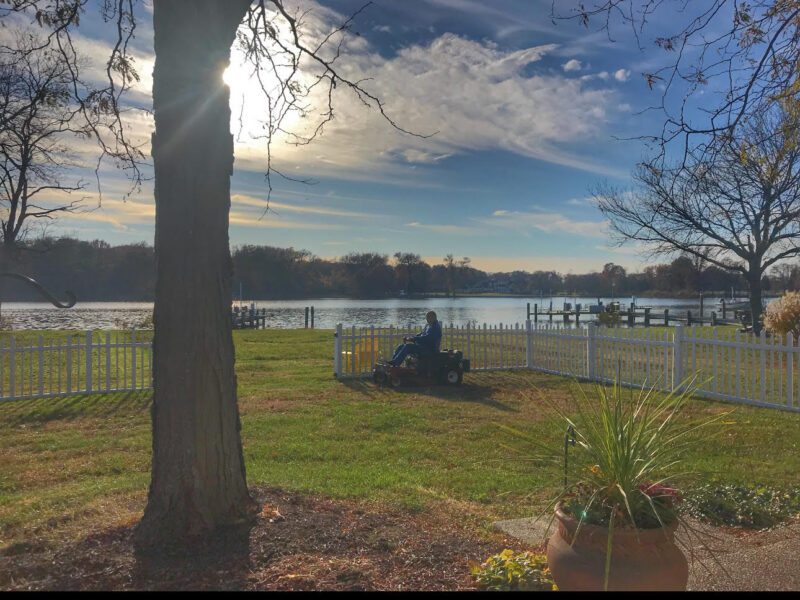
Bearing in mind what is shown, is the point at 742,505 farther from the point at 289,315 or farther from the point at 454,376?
the point at 289,315

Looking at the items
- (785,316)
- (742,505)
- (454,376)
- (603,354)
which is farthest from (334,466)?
(785,316)

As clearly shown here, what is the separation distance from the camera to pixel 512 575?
286 centimetres

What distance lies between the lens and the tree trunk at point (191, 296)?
142 inches

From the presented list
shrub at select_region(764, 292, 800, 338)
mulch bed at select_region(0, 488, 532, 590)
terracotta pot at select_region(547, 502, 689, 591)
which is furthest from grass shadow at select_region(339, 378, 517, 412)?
shrub at select_region(764, 292, 800, 338)

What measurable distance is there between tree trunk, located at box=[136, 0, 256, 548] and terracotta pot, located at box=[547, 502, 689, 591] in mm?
2168

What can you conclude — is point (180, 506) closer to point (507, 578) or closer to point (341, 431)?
point (507, 578)

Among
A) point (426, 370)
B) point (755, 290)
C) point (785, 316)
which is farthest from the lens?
point (755, 290)

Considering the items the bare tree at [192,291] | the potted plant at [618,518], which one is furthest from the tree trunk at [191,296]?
the potted plant at [618,518]

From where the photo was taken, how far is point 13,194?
1723 centimetres

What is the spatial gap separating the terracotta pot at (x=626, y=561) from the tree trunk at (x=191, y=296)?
7.11 feet

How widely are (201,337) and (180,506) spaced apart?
1.06 meters

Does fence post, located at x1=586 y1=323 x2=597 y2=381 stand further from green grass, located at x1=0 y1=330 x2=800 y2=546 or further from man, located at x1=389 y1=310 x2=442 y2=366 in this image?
man, located at x1=389 y1=310 x2=442 y2=366

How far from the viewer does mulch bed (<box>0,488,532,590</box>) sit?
9.71 ft

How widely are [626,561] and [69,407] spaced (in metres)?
9.62
